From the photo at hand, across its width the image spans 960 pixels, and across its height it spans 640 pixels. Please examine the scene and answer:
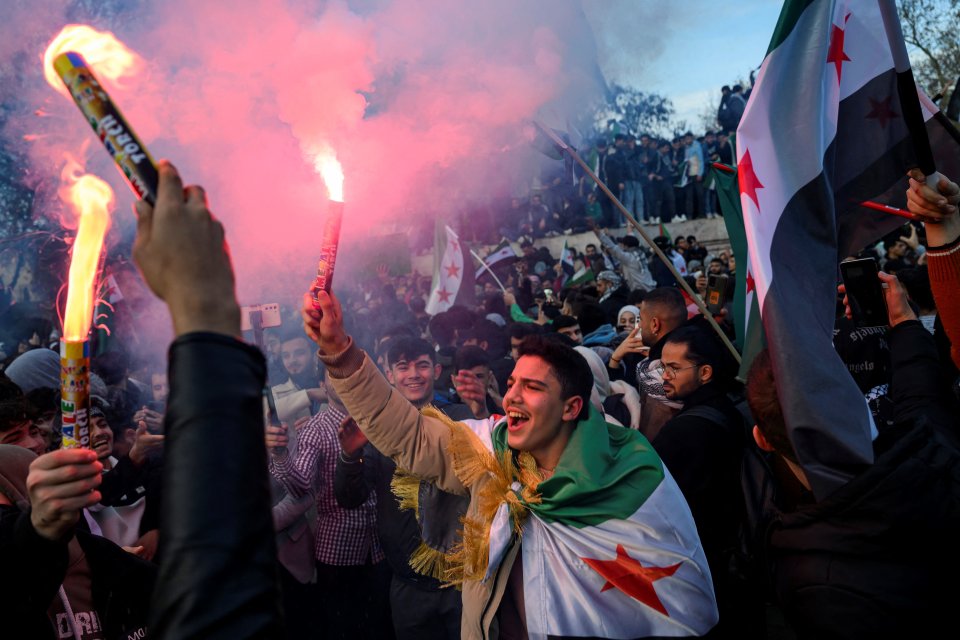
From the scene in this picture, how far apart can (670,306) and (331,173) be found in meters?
3.28

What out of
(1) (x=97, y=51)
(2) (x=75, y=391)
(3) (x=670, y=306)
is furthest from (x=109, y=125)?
(3) (x=670, y=306)

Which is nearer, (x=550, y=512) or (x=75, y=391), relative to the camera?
(x=75, y=391)

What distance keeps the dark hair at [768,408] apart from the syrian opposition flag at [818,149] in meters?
0.19

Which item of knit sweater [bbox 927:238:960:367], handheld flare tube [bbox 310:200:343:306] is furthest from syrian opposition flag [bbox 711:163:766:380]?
handheld flare tube [bbox 310:200:343:306]

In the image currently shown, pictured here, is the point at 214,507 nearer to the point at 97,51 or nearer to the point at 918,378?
the point at 97,51

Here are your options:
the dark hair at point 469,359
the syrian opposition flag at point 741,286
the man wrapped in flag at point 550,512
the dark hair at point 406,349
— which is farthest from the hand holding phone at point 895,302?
the dark hair at point 469,359

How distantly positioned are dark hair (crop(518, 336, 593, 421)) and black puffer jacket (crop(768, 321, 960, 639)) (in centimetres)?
118

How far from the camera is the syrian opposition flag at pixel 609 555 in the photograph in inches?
110

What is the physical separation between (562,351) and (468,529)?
944mm

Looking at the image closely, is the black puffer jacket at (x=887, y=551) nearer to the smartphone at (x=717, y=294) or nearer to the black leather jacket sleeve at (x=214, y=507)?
the black leather jacket sleeve at (x=214, y=507)

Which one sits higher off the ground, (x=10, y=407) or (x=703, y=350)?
(x=10, y=407)

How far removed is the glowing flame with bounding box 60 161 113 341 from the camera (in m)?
1.74

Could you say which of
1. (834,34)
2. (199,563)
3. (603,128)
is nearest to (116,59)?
(199,563)

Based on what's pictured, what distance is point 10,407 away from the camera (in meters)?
3.37
